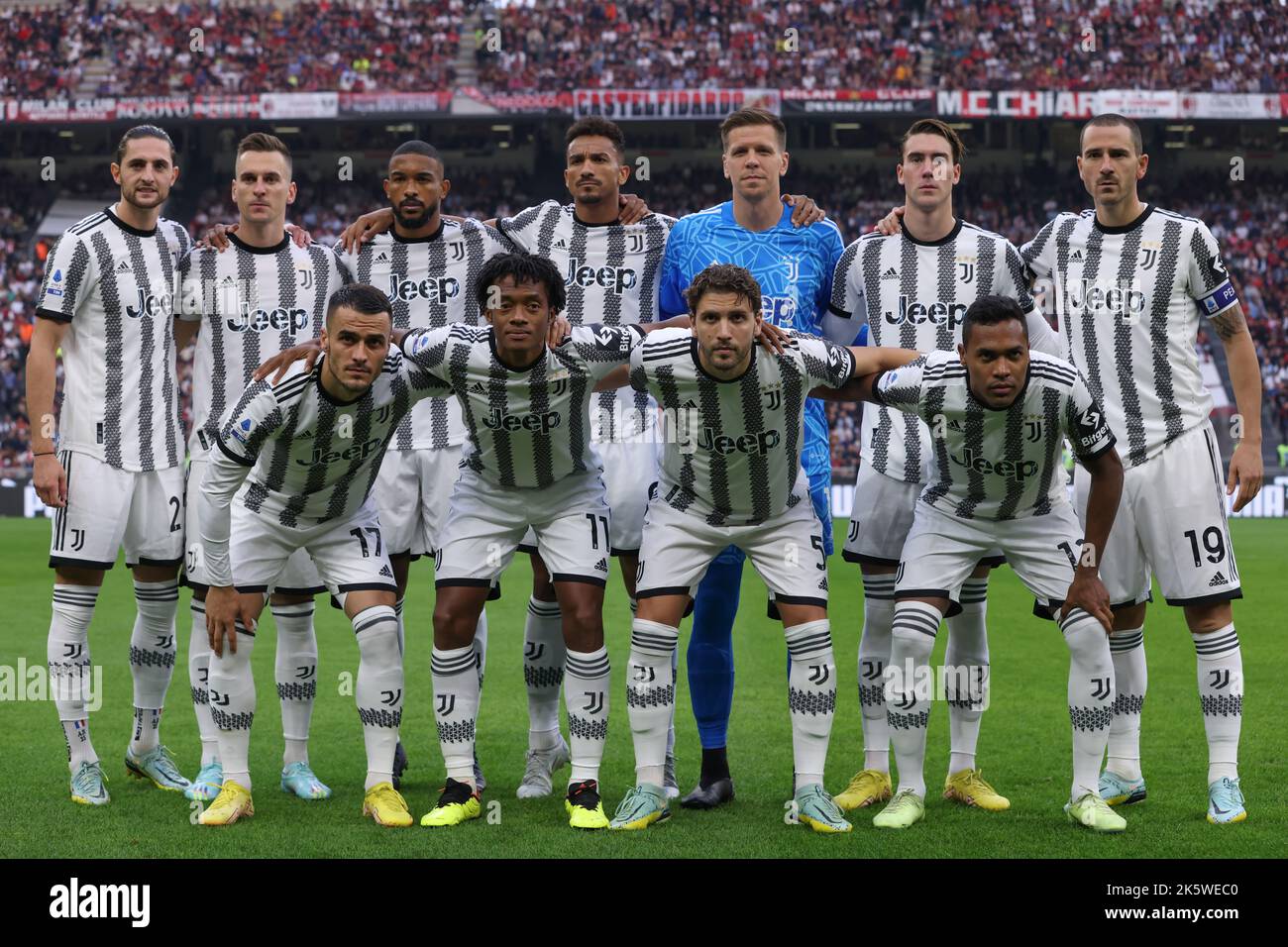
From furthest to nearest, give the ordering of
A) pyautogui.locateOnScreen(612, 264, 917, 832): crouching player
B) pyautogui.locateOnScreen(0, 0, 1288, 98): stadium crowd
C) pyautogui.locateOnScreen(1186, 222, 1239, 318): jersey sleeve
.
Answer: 1. pyautogui.locateOnScreen(0, 0, 1288, 98): stadium crowd
2. pyautogui.locateOnScreen(1186, 222, 1239, 318): jersey sleeve
3. pyautogui.locateOnScreen(612, 264, 917, 832): crouching player

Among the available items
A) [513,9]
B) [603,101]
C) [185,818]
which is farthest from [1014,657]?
[513,9]

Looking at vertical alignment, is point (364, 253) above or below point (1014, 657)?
above

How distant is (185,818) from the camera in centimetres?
511

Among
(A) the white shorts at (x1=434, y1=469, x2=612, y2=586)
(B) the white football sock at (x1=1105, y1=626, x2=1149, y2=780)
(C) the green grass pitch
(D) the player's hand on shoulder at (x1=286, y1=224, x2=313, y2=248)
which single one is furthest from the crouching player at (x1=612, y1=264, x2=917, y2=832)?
(D) the player's hand on shoulder at (x1=286, y1=224, x2=313, y2=248)

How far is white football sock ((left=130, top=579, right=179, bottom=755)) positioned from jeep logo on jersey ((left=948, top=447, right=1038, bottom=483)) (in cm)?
317

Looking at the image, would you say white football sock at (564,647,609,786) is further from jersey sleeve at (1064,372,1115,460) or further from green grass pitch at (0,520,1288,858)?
jersey sleeve at (1064,372,1115,460)

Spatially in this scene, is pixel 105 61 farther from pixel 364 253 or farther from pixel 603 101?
pixel 364 253

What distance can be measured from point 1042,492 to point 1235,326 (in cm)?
104

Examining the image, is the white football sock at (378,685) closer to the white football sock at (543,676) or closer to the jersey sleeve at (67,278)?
the white football sock at (543,676)

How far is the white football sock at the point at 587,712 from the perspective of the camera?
5016 mm

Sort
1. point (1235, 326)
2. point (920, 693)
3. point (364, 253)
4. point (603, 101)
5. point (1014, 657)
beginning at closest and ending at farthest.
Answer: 1. point (920, 693)
2. point (1235, 326)
3. point (364, 253)
4. point (1014, 657)
5. point (603, 101)

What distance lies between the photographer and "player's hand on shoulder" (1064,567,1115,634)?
491 cm

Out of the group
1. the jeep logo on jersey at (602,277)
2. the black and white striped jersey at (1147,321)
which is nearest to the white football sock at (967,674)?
the black and white striped jersey at (1147,321)

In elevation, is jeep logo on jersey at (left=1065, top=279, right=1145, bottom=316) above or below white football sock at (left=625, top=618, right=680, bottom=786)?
above
